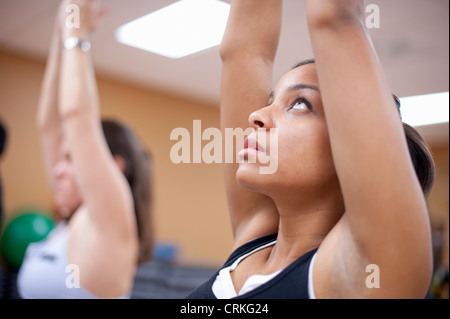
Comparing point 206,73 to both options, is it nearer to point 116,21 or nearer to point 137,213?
point 116,21

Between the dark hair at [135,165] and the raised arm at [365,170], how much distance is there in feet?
2.87

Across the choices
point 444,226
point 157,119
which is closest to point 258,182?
point 444,226

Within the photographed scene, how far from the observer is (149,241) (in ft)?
4.24

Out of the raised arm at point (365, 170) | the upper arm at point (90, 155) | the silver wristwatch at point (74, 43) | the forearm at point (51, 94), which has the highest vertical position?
the forearm at point (51, 94)

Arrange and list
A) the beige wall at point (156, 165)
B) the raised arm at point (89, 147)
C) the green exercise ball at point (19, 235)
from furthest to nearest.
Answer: the beige wall at point (156, 165), the green exercise ball at point (19, 235), the raised arm at point (89, 147)

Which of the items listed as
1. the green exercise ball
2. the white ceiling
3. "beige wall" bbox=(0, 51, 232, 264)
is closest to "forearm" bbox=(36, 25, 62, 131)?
the white ceiling

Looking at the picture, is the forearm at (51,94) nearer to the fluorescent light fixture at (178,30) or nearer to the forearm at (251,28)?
the fluorescent light fixture at (178,30)

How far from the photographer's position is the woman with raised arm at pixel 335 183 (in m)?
0.36

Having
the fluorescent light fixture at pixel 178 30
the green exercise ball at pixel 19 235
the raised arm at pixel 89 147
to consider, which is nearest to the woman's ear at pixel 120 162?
the raised arm at pixel 89 147

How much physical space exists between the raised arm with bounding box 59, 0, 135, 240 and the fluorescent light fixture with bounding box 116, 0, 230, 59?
35 centimetres

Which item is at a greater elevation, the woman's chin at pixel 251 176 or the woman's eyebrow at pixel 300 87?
the woman's eyebrow at pixel 300 87

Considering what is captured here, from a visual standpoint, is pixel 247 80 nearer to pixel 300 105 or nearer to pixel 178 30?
pixel 300 105

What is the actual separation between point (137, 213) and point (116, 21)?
1179 mm

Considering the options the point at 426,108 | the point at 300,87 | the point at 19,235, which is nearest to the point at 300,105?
the point at 300,87
